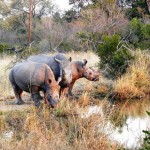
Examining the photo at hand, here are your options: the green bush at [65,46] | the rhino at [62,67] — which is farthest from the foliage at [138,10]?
the rhino at [62,67]

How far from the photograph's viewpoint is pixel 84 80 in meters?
15.2

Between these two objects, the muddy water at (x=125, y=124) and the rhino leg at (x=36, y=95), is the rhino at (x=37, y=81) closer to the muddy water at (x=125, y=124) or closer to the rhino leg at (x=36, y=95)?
the rhino leg at (x=36, y=95)

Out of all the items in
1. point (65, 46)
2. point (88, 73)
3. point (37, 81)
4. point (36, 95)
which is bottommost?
point (65, 46)

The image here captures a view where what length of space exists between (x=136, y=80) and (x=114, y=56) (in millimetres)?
1570

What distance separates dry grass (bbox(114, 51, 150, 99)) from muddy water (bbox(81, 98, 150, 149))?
4.86 ft

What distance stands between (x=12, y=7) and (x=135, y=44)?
23899mm

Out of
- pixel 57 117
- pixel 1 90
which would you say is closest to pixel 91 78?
pixel 1 90

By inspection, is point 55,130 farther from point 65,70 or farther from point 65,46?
point 65,46

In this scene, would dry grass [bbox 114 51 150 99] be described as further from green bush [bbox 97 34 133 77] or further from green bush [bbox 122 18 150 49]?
green bush [bbox 122 18 150 49]

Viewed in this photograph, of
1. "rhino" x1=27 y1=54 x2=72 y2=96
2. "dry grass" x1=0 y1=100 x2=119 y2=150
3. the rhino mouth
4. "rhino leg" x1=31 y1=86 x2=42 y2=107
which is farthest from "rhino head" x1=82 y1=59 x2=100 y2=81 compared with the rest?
"dry grass" x1=0 y1=100 x2=119 y2=150

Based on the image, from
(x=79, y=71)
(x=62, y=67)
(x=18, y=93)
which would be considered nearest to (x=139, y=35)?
(x=79, y=71)

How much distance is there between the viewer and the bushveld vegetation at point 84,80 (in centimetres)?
717

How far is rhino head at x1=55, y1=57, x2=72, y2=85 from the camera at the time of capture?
37.1 ft

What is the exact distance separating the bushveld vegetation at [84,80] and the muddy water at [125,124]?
0.39ft
